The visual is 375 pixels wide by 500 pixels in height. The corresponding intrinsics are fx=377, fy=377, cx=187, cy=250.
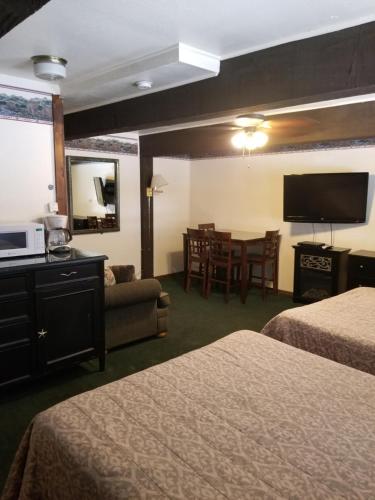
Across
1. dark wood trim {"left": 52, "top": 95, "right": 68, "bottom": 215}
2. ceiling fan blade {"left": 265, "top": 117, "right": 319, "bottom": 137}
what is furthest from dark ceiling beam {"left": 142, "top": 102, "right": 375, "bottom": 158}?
dark wood trim {"left": 52, "top": 95, "right": 68, "bottom": 215}

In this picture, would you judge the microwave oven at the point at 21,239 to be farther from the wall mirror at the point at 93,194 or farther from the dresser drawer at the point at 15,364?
the wall mirror at the point at 93,194

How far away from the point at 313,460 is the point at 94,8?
6.58ft

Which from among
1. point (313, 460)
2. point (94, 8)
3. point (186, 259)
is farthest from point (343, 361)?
point (186, 259)

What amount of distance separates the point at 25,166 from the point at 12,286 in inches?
39.9

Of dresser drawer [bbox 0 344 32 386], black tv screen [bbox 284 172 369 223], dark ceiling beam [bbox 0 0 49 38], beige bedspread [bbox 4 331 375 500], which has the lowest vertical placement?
dresser drawer [bbox 0 344 32 386]

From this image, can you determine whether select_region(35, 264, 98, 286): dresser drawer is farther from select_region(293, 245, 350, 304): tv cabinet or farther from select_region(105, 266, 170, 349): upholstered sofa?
select_region(293, 245, 350, 304): tv cabinet

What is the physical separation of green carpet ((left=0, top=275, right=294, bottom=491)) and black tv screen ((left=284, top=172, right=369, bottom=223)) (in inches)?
49.4

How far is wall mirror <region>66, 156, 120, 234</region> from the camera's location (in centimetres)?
519

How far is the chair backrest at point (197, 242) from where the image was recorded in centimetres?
542

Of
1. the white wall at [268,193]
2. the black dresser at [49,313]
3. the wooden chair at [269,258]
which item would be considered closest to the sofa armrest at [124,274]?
the black dresser at [49,313]

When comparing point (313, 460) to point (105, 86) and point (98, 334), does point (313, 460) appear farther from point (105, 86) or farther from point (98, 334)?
point (105, 86)

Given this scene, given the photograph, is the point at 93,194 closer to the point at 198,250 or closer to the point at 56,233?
the point at 198,250

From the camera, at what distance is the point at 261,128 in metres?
4.05

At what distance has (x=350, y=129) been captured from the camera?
146 inches
